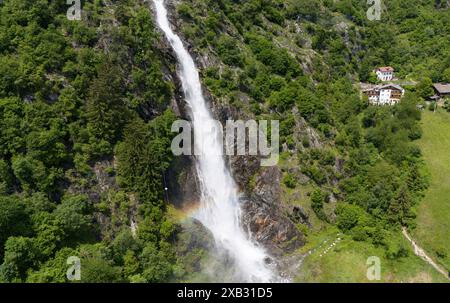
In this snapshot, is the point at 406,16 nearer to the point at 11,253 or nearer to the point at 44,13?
the point at 44,13

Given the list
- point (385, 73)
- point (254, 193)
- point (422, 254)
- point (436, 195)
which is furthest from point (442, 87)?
point (254, 193)

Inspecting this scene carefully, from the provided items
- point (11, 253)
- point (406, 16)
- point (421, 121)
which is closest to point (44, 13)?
point (11, 253)

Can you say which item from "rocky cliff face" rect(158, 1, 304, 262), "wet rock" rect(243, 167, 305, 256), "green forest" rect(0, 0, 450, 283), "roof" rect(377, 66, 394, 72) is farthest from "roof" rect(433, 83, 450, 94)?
"wet rock" rect(243, 167, 305, 256)

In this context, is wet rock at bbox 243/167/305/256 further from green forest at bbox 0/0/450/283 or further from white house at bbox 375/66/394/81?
white house at bbox 375/66/394/81

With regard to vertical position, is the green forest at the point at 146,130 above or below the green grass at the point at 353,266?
above

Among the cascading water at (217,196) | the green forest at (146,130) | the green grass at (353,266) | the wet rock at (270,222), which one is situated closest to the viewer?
the green forest at (146,130)

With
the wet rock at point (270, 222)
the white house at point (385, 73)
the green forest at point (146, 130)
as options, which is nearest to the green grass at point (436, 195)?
the green forest at point (146, 130)

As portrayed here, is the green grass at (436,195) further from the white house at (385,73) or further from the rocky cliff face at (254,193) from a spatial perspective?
the rocky cliff face at (254,193)
